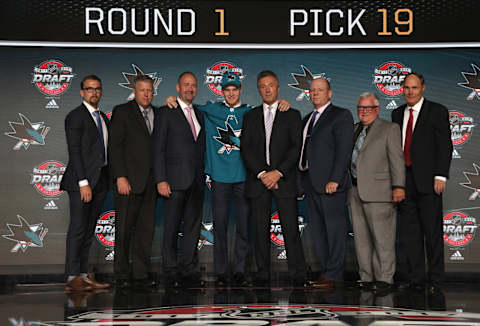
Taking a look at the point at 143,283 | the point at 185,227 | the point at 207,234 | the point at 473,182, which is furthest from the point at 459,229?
the point at 143,283

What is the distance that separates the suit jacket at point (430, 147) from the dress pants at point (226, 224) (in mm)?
1452

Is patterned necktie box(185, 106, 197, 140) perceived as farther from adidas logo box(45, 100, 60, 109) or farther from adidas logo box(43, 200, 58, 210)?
adidas logo box(43, 200, 58, 210)

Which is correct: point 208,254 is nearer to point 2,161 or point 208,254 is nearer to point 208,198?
point 208,198

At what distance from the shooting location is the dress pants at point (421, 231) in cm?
512

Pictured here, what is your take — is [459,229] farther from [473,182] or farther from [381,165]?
[381,165]

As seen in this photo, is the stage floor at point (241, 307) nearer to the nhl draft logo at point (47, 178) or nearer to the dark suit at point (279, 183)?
the dark suit at point (279, 183)

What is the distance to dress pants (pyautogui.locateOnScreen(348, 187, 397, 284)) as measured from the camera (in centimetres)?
519

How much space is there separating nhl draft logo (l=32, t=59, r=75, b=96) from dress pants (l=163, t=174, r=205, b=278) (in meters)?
1.65

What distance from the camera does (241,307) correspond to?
14.2 feet

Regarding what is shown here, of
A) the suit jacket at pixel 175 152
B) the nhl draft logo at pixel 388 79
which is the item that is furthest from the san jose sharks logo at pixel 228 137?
the nhl draft logo at pixel 388 79

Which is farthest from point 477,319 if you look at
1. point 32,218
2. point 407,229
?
point 32,218

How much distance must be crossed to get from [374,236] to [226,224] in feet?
4.06

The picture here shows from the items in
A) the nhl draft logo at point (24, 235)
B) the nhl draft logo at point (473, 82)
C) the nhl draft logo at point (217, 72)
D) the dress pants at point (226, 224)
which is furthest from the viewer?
the nhl draft logo at point (217, 72)

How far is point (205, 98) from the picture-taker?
6.25 m
